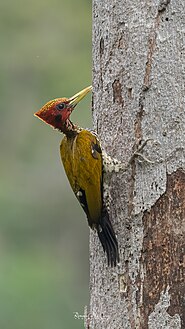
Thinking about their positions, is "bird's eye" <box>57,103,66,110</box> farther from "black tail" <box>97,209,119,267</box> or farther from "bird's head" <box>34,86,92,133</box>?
"black tail" <box>97,209,119,267</box>

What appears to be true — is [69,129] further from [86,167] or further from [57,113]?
[86,167]

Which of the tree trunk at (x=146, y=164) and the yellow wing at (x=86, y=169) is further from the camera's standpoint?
the yellow wing at (x=86, y=169)

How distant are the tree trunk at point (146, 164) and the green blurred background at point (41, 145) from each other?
5.79 m

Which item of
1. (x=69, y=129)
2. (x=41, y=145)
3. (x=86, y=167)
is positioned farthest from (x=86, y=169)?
(x=41, y=145)

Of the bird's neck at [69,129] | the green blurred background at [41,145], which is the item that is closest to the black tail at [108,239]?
the bird's neck at [69,129]

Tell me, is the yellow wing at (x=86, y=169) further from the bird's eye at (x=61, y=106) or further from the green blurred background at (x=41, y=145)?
the green blurred background at (x=41, y=145)

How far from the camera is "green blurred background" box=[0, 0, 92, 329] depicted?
10562 mm

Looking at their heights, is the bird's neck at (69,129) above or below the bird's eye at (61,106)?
below

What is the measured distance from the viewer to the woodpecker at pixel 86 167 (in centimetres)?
409

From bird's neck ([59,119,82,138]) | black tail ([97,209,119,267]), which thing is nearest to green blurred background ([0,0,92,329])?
bird's neck ([59,119,82,138])

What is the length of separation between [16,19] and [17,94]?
50.5 inches

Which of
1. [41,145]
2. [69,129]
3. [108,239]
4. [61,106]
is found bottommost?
[41,145]

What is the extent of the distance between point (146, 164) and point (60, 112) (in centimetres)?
66

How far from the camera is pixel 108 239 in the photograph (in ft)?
13.4
